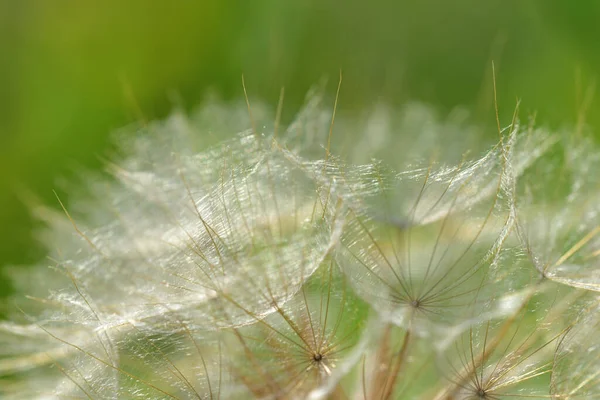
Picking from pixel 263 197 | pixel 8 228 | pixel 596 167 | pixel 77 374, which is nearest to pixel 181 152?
pixel 263 197

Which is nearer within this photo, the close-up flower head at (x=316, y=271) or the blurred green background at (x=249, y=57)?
the close-up flower head at (x=316, y=271)

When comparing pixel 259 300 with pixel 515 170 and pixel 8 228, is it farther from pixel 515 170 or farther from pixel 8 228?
pixel 8 228

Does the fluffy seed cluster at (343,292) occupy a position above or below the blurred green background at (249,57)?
below

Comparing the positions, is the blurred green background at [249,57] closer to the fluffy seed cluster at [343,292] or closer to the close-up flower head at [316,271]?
the close-up flower head at [316,271]

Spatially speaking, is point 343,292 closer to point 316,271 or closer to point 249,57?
point 316,271

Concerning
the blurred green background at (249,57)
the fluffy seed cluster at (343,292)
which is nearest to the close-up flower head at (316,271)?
the fluffy seed cluster at (343,292)

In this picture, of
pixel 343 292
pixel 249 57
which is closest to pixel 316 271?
pixel 343 292

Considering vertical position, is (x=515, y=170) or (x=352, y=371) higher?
(x=515, y=170)

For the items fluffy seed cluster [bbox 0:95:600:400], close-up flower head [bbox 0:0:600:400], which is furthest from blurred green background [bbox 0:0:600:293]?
fluffy seed cluster [bbox 0:95:600:400]
